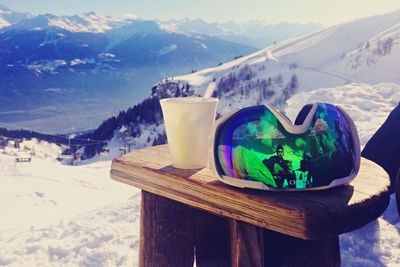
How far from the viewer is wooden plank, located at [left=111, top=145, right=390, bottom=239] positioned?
3.85 ft

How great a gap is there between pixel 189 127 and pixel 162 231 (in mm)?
553

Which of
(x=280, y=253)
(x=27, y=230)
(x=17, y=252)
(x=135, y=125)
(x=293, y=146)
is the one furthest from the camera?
(x=135, y=125)

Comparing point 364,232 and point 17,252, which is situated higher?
point 364,232

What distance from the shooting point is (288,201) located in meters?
1.23

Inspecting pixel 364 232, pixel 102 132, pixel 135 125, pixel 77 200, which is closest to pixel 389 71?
pixel 77 200

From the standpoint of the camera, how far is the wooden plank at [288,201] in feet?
3.85

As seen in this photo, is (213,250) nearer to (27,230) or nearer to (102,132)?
(27,230)

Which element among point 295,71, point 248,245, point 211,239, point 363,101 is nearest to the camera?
point 248,245

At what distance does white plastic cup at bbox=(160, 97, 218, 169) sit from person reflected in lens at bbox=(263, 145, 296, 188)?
1.07 feet

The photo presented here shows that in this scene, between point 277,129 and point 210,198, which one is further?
point 210,198

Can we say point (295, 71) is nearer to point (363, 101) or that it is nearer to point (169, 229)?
point (363, 101)

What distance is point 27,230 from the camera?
3.98 meters

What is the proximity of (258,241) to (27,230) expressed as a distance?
3138 millimetres

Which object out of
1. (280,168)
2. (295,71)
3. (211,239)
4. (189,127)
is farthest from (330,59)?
(280,168)
